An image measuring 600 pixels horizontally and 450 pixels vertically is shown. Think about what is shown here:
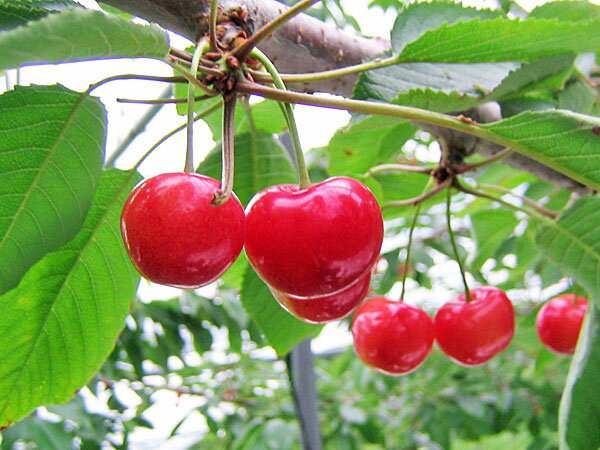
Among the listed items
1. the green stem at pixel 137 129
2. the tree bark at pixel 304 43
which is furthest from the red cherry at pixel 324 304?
the green stem at pixel 137 129

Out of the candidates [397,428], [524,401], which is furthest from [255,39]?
[397,428]

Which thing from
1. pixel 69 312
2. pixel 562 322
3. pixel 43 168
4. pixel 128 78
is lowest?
pixel 562 322

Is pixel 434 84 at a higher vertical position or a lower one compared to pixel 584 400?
higher

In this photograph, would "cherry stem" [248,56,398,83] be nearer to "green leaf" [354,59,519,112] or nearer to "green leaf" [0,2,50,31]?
"green leaf" [354,59,519,112]

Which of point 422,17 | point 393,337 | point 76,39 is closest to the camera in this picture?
point 76,39

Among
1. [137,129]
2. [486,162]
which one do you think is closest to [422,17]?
[486,162]

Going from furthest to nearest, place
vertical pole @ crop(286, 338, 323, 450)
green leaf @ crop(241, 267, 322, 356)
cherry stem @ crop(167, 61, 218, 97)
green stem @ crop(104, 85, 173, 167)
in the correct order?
1. green stem @ crop(104, 85, 173, 167)
2. vertical pole @ crop(286, 338, 323, 450)
3. green leaf @ crop(241, 267, 322, 356)
4. cherry stem @ crop(167, 61, 218, 97)

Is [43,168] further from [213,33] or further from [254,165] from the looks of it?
[254,165]

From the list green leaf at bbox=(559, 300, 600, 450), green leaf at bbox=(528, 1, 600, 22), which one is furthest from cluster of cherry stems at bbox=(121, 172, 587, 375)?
green leaf at bbox=(528, 1, 600, 22)
